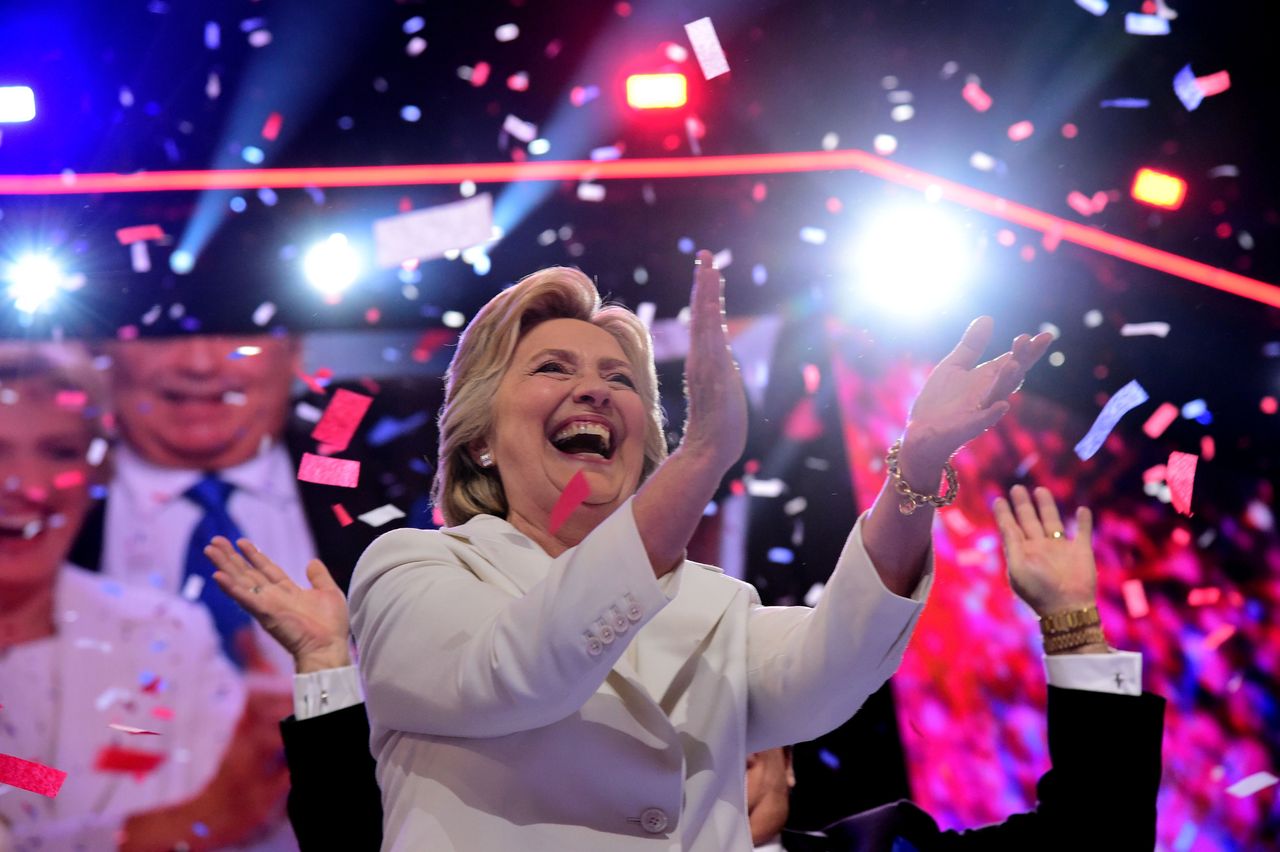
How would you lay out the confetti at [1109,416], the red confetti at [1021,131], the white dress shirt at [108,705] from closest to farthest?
A: the confetti at [1109,416], the white dress shirt at [108,705], the red confetti at [1021,131]

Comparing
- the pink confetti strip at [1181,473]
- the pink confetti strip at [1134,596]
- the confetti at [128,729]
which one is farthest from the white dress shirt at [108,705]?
the pink confetti strip at [1181,473]

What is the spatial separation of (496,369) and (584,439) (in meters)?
0.17

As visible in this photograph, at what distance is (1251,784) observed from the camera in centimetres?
337

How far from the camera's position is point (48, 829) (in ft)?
10.4

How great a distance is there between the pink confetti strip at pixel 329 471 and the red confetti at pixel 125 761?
781 millimetres

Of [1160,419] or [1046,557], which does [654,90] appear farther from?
[1046,557]

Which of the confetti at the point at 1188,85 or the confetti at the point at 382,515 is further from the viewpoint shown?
the confetti at the point at 1188,85

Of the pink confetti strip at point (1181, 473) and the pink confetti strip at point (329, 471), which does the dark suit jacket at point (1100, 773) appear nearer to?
the pink confetti strip at point (1181, 473)

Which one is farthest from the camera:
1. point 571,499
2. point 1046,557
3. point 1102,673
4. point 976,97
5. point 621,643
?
point 976,97

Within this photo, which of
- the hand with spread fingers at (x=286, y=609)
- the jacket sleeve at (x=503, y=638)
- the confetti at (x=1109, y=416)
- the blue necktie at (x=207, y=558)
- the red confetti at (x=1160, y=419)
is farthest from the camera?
the red confetti at (x=1160, y=419)

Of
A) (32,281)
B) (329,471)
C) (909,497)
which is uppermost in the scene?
(32,281)

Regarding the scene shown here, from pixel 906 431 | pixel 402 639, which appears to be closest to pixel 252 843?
pixel 402 639

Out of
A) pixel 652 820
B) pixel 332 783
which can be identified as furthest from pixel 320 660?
pixel 652 820

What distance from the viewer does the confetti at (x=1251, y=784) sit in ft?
11.1
